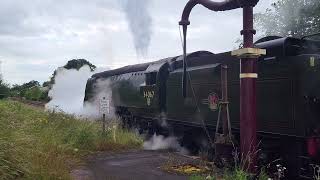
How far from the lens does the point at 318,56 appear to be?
8328 mm

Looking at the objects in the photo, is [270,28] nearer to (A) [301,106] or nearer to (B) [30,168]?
(A) [301,106]

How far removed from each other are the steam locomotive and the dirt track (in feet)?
4.75

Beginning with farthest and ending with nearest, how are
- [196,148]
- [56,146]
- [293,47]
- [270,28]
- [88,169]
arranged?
[270,28] < [196,148] < [56,146] < [88,169] < [293,47]

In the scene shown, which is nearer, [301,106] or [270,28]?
[301,106]

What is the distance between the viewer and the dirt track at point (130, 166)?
8.96 metres

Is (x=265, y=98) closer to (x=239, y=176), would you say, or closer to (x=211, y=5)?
(x=211, y=5)

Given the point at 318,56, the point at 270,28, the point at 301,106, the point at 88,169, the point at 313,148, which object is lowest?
the point at 88,169

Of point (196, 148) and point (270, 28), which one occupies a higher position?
point (270, 28)

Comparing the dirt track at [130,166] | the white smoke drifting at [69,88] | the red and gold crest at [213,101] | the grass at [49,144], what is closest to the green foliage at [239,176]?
the dirt track at [130,166]

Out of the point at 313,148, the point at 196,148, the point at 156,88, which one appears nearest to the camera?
the point at 313,148

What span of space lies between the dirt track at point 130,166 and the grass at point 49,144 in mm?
411

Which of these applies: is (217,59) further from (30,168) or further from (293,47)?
(30,168)

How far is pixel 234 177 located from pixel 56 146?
5395mm

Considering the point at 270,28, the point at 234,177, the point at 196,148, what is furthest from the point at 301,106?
the point at 270,28
